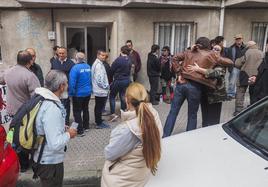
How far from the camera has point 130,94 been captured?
274 cm

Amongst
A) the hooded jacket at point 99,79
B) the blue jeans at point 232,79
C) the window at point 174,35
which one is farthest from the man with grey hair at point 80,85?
the blue jeans at point 232,79

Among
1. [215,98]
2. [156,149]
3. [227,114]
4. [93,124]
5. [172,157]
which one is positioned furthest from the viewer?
[227,114]

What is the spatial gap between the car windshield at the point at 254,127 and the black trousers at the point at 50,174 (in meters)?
1.75

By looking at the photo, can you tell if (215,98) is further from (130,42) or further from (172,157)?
(130,42)

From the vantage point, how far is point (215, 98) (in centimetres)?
495

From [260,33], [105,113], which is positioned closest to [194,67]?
[105,113]

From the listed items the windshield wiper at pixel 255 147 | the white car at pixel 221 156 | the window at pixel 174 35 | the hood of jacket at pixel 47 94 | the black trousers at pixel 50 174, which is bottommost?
the black trousers at pixel 50 174

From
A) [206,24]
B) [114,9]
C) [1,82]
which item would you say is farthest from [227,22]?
[1,82]

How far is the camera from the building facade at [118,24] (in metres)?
9.02

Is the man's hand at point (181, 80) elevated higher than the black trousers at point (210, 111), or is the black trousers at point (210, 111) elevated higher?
the man's hand at point (181, 80)

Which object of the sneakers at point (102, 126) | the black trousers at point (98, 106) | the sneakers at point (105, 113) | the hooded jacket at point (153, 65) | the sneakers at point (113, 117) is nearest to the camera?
the black trousers at point (98, 106)

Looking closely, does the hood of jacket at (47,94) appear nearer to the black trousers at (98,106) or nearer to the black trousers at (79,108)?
the black trousers at (79,108)

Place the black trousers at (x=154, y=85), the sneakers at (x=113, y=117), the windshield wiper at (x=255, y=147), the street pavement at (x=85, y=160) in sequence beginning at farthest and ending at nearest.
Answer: the black trousers at (x=154, y=85) → the sneakers at (x=113, y=117) → the street pavement at (x=85, y=160) → the windshield wiper at (x=255, y=147)

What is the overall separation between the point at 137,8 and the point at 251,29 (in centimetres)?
355
